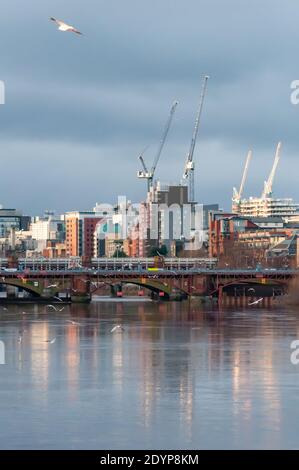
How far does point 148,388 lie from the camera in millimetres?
53125

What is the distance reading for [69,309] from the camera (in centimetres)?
13575

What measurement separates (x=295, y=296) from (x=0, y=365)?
87.6 meters

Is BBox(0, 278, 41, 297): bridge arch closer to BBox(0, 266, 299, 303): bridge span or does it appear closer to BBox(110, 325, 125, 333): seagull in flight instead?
BBox(0, 266, 299, 303): bridge span

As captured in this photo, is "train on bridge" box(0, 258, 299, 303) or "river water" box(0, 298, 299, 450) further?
"train on bridge" box(0, 258, 299, 303)

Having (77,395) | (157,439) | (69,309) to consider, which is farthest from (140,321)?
(157,439)

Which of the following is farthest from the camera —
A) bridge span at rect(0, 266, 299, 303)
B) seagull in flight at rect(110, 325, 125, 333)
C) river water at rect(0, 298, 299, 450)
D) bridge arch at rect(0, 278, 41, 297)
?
bridge span at rect(0, 266, 299, 303)

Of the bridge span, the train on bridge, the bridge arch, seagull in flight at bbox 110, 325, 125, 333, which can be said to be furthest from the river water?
the train on bridge

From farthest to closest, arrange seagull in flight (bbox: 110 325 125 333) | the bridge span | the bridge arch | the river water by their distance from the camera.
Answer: the bridge span
the bridge arch
seagull in flight (bbox: 110 325 125 333)
the river water

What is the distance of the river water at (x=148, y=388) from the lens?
42000 millimetres

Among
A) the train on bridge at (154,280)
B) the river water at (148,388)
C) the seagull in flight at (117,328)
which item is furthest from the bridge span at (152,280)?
the river water at (148,388)

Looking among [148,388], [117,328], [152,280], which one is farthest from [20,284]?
[148,388]

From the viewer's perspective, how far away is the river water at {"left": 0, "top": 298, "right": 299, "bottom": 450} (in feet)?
138
